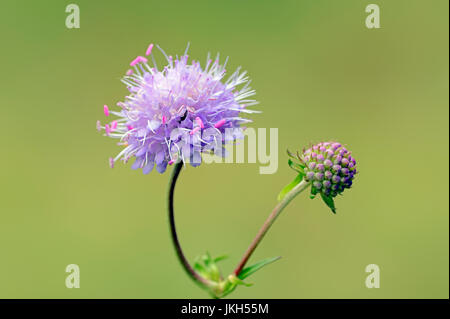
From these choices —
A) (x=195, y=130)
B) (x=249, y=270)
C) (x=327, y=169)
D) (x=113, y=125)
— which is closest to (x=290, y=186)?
(x=327, y=169)

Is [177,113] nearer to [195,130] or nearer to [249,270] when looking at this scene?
[195,130]

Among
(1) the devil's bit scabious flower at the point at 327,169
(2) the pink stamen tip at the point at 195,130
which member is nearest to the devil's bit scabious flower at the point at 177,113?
(2) the pink stamen tip at the point at 195,130

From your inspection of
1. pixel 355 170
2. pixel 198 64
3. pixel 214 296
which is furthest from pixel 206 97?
pixel 214 296

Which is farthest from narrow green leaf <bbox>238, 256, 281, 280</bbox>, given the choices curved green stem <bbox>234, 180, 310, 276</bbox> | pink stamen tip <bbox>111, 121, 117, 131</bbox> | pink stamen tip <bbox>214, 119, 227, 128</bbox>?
pink stamen tip <bbox>111, 121, 117, 131</bbox>

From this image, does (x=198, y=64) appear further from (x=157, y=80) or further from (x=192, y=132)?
(x=192, y=132)

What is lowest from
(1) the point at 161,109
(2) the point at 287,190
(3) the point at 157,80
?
(2) the point at 287,190

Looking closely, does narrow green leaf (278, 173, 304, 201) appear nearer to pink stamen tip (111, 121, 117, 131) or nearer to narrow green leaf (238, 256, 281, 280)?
narrow green leaf (238, 256, 281, 280)
